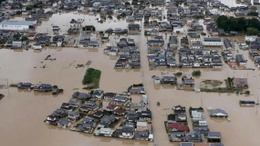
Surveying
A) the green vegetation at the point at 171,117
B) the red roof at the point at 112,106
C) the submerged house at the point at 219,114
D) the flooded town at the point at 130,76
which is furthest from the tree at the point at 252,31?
the red roof at the point at 112,106

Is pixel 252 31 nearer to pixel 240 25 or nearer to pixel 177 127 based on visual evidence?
pixel 240 25

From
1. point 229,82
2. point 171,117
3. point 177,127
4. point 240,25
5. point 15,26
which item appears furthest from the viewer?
point 15,26

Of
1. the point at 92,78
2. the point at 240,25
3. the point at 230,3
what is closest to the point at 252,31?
the point at 240,25

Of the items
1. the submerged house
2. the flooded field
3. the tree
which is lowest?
the submerged house

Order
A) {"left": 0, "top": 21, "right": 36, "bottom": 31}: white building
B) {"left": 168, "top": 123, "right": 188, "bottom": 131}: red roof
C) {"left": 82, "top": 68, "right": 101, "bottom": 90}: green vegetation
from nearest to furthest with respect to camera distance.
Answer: {"left": 168, "top": 123, "right": 188, "bottom": 131}: red roof
{"left": 82, "top": 68, "right": 101, "bottom": 90}: green vegetation
{"left": 0, "top": 21, "right": 36, "bottom": 31}: white building

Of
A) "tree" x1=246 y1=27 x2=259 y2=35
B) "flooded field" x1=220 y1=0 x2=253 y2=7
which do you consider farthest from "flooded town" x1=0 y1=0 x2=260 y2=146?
"flooded field" x1=220 y1=0 x2=253 y2=7

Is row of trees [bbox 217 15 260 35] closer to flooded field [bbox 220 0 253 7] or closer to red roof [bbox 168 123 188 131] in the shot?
flooded field [bbox 220 0 253 7]

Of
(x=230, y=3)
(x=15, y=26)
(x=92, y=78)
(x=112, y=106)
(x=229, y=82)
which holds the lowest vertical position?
(x=112, y=106)
